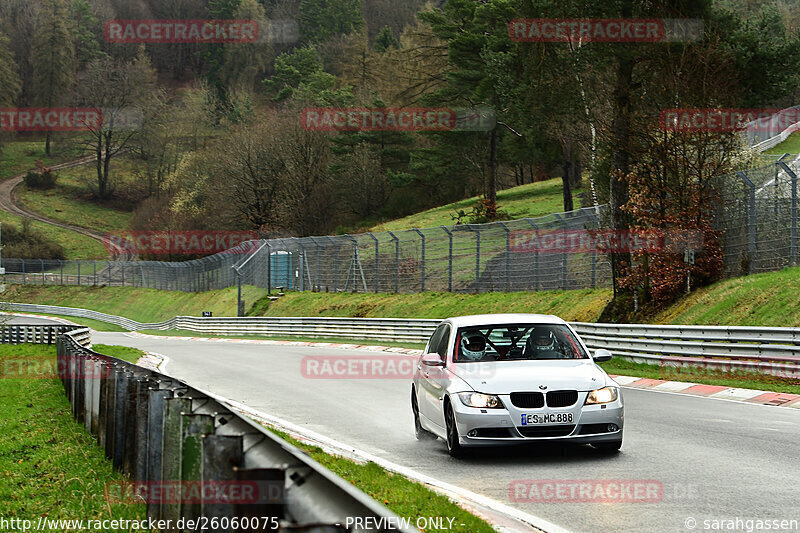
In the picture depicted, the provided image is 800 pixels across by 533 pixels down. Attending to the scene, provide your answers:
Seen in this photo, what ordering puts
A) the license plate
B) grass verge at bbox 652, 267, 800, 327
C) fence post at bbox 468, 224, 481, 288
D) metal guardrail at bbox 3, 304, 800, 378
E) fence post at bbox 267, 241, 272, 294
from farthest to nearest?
1. fence post at bbox 267, 241, 272, 294
2. fence post at bbox 468, 224, 481, 288
3. grass verge at bbox 652, 267, 800, 327
4. metal guardrail at bbox 3, 304, 800, 378
5. the license plate

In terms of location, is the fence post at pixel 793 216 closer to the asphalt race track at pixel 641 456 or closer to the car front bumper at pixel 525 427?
the asphalt race track at pixel 641 456

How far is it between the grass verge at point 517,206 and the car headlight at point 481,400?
166 ft

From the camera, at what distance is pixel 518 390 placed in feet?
33.1

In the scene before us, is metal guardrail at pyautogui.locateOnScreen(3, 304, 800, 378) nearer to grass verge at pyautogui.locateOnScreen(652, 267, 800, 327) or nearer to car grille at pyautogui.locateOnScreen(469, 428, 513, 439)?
grass verge at pyautogui.locateOnScreen(652, 267, 800, 327)

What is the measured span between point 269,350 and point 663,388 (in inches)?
783

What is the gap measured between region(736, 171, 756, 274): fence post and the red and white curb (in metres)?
5.53

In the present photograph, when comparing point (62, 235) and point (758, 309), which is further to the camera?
point (62, 235)

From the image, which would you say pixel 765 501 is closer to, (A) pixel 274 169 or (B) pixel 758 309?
(B) pixel 758 309

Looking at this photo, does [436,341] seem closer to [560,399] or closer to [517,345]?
[517,345]

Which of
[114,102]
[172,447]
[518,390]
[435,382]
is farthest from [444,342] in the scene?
[114,102]

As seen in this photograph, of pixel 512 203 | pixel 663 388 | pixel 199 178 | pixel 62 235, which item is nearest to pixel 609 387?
pixel 663 388

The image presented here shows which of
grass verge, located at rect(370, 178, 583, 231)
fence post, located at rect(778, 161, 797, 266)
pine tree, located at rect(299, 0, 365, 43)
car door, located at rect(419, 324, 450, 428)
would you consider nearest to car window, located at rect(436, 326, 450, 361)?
car door, located at rect(419, 324, 450, 428)

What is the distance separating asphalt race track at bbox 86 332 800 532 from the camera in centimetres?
762

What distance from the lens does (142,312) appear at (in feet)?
247
